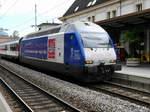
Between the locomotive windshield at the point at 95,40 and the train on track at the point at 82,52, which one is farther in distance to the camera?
the locomotive windshield at the point at 95,40

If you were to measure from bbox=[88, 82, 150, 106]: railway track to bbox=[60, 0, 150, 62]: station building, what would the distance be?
6291 mm

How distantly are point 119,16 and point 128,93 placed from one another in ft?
32.5

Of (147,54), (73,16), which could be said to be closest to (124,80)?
(147,54)

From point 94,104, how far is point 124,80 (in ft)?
18.6

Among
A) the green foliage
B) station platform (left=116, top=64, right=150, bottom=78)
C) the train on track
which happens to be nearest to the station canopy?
the green foliage

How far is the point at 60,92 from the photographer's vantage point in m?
11.9

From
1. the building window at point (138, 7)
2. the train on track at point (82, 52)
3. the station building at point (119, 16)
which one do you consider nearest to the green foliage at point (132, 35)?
the station building at point (119, 16)

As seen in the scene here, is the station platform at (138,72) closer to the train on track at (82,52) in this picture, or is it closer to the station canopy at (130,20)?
the train on track at (82,52)

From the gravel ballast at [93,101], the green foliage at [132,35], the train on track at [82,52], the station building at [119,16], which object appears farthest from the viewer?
the green foliage at [132,35]

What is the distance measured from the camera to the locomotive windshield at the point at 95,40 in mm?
13641

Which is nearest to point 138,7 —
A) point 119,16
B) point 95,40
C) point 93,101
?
point 119,16

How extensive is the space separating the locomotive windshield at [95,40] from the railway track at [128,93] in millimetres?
1987

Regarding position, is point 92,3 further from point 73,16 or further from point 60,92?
point 60,92

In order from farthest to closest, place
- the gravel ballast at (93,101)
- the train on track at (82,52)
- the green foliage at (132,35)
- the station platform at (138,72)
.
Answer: the green foliage at (132,35)
the station platform at (138,72)
the train on track at (82,52)
the gravel ballast at (93,101)
